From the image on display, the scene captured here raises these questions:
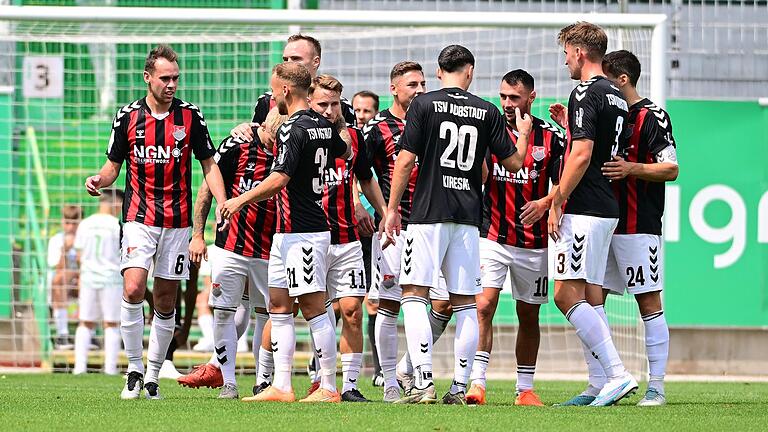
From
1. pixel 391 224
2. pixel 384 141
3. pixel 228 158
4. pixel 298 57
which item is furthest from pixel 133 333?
pixel 298 57

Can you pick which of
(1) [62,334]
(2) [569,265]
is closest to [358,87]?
(1) [62,334]

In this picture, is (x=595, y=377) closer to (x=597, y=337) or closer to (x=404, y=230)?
(x=597, y=337)

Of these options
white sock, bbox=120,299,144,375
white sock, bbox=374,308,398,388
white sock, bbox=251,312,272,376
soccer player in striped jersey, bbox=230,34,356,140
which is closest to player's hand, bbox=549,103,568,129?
soccer player in striped jersey, bbox=230,34,356,140

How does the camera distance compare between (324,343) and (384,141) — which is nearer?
(324,343)

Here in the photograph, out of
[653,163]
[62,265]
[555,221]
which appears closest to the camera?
[555,221]

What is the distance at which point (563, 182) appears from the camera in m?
7.93

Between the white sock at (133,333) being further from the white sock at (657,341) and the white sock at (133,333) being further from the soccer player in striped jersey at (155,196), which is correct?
the white sock at (657,341)

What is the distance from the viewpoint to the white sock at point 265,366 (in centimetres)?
928

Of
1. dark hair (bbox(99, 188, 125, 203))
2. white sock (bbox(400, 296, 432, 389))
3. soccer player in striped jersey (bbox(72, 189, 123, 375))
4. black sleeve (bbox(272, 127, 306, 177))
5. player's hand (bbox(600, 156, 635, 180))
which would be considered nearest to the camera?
white sock (bbox(400, 296, 432, 389))

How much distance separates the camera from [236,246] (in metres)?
9.18

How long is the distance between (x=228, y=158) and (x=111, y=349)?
4.02 m

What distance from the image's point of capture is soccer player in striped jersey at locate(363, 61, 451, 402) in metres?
8.97

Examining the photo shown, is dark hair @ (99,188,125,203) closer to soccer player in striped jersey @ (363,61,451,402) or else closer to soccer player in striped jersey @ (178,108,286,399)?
soccer player in striped jersey @ (178,108,286,399)

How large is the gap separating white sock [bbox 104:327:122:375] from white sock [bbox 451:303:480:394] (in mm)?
5578
